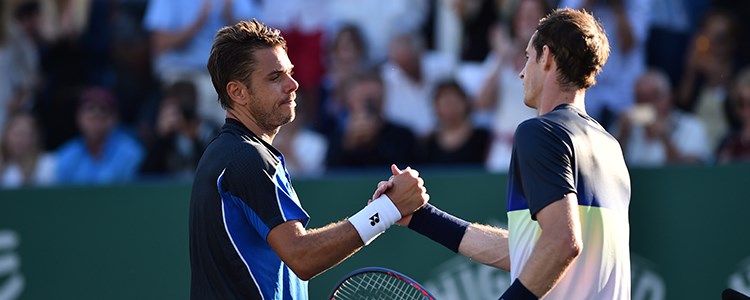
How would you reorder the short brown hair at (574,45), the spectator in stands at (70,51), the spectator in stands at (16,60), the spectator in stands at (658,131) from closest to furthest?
the short brown hair at (574,45) → the spectator in stands at (658,131) → the spectator in stands at (70,51) → the spectator in stands at (16,60)

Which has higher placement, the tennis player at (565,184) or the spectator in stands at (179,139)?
the tennis player at (565,184)

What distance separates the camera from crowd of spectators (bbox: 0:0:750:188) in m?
8.40

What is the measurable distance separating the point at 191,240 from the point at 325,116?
4991mm

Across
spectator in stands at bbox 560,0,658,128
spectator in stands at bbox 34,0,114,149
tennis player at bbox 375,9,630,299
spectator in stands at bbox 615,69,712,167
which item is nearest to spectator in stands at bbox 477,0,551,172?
spectator in stands at bbox 560,0,658,128

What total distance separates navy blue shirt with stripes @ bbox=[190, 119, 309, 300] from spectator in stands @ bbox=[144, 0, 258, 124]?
519cm

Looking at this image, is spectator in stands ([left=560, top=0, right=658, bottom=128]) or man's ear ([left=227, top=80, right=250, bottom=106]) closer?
man's ear ([left=227, top=80, right=250, bottom=106])

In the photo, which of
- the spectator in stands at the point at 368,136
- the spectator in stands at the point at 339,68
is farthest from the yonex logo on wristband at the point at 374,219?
the spectator in stands at the point at 339,68

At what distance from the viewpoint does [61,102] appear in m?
9.49

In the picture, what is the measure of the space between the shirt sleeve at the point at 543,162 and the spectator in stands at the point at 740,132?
4678 millimetres

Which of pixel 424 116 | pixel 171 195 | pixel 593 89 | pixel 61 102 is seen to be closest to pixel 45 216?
pixel 171 195

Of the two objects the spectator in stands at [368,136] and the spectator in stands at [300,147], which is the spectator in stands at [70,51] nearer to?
the spectator in stands at [300,147]

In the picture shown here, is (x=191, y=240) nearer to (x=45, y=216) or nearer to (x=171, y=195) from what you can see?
(x=171, y=195)

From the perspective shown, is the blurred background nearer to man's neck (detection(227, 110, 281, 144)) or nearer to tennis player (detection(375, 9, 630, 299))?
man's neck (detection(227, 110, 281, 144))

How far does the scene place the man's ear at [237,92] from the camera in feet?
13.6
